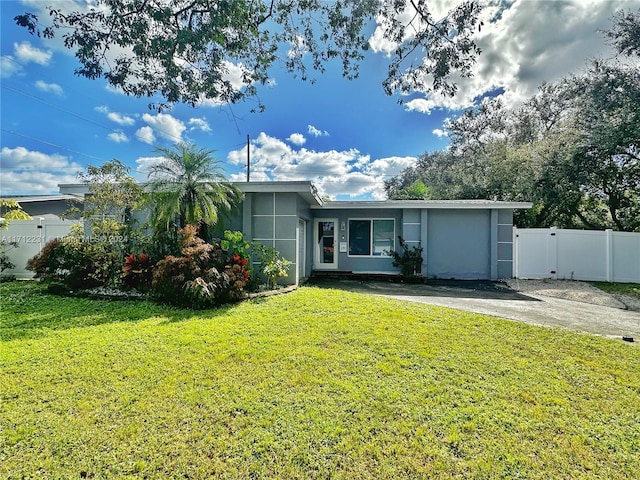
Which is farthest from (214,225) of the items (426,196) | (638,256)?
(426,196)

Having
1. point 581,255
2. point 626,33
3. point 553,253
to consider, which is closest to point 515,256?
point 553,253

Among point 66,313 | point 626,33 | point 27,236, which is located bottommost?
point 66,313

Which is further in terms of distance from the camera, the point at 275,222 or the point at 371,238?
the point at 371,238

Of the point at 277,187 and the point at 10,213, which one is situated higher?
the point at 277,187

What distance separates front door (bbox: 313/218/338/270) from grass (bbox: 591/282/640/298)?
886cm

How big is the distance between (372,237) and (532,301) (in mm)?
5881

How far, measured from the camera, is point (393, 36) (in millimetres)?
4867

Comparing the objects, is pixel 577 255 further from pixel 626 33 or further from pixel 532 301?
pixel 626 33

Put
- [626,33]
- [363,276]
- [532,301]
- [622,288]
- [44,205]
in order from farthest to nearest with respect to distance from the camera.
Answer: [44,205], [363,276], [626,33], [622,288], [532,301]

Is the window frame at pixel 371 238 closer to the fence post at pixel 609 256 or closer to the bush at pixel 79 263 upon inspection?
the fence post at pixel 609 256

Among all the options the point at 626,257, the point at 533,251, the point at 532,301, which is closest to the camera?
the point at 532,301

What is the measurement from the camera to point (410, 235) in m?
11.7

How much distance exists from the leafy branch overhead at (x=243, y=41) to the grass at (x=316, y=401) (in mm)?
3930

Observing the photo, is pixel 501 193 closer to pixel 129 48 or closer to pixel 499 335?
pixel 499 335
